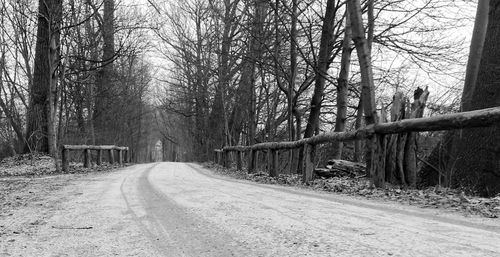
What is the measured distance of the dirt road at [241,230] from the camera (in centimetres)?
267

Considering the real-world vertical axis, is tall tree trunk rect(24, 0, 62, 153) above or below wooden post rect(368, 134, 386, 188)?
above

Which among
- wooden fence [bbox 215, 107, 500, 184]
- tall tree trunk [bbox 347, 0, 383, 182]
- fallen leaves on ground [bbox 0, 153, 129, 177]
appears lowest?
fallen leaves on ground [bbox 0, 153, 129, 177]

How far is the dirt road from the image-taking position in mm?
2672

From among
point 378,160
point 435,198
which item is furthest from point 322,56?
point 435,198

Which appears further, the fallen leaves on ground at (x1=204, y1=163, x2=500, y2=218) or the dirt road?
the fallen leaves on ground at (x1=204, y1=163, x2=500, y2=218)

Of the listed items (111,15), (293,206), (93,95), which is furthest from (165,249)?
(93,95)

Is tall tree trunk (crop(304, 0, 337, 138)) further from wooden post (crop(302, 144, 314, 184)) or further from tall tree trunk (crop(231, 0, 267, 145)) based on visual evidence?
wooden post (crop(302, 144, 314, 184))

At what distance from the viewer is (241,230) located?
3250mm

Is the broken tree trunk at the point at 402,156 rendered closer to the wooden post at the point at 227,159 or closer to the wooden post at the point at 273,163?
the wooden post at the point at 273,163

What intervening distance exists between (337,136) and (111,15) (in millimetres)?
12309

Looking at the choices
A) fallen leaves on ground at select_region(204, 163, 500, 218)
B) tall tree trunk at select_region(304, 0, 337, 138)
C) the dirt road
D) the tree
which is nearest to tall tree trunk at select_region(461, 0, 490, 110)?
the tree

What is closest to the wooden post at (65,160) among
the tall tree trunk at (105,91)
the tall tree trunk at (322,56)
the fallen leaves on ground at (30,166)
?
the fallen leaves on ground at (30,166)

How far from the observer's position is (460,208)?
15.4ft

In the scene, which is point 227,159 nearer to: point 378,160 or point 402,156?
point 402,156
